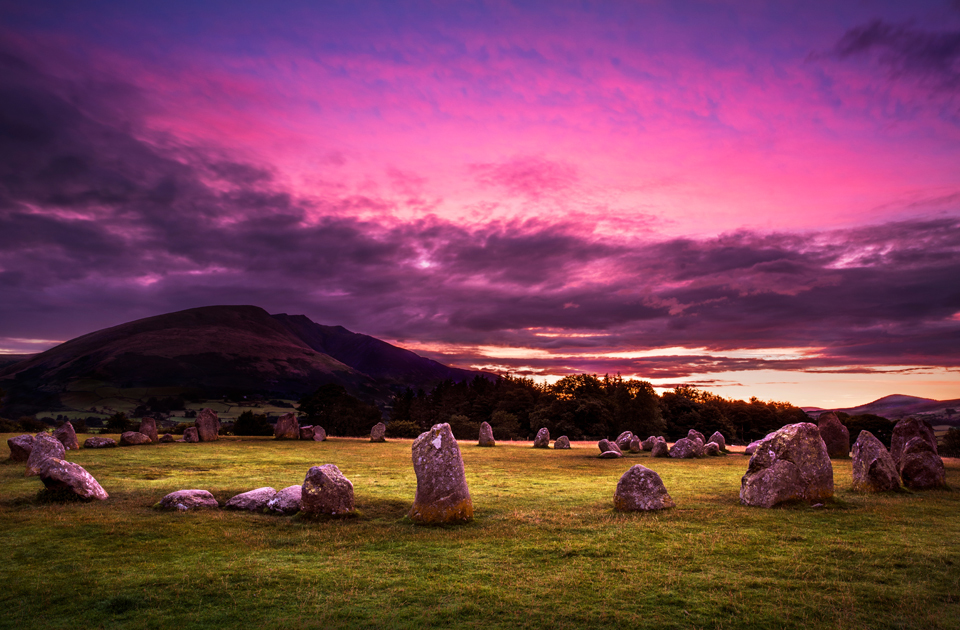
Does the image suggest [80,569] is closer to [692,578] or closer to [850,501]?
[692,578]

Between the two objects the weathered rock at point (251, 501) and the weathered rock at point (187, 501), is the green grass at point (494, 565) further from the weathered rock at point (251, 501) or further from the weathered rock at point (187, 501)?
the weathered rock at point (251, 501)

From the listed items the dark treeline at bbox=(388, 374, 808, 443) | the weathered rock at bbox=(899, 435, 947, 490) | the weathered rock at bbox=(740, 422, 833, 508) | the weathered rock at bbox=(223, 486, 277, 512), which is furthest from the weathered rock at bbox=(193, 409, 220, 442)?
the weathered rock at bbox=(899, 435, 947, 490)

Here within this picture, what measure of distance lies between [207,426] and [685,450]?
110ft

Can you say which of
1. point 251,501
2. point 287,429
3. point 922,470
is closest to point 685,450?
point 922,470

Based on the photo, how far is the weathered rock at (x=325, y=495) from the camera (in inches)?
495

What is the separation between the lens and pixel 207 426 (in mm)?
38000

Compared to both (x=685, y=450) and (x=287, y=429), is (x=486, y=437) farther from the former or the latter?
(x=287, y=429)

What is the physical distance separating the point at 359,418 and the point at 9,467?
159 ft

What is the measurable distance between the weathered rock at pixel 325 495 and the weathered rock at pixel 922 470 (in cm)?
1788

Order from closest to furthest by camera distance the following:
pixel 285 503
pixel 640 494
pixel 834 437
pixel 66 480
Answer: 1. pixel 285 503
2. pixel 640 494
3. pixel 66 480
4. pixel 834 437

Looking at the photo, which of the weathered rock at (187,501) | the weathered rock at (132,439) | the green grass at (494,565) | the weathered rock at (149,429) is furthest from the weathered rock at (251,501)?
the weathered rock at (149,429)

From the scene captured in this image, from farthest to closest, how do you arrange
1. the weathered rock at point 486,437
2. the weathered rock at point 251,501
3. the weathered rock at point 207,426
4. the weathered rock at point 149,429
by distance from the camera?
the weathered rock at point 486,437
the weathered rock at point 207,426
the weathered rock at point 149,429
the weathered rock at point 251,501

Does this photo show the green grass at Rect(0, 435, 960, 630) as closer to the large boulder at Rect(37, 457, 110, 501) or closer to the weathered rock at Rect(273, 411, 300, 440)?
the large boulder at Rect(37, 457, 110, 501)

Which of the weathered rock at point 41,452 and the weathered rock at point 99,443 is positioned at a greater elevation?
the weathered rock at point 41,452
